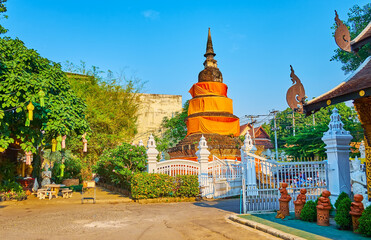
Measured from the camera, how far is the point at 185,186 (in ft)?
42.3

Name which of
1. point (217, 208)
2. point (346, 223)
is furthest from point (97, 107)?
point (346, 223)

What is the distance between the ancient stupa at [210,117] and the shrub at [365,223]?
53.0 ft

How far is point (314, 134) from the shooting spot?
2284cm

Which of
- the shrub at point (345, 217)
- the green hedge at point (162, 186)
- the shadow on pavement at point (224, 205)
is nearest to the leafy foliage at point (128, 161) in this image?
the green hedge at point (162, 186)

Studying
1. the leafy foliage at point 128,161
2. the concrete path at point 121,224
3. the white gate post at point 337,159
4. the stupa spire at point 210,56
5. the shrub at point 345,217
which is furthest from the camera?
the stupa spire at point 210,56

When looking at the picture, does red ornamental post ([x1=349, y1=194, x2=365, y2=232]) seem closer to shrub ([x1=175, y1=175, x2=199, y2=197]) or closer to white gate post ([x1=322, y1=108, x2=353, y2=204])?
white gate post ([x1=322, y1=108, x2=353, y2=204])

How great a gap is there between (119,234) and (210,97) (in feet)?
63.6

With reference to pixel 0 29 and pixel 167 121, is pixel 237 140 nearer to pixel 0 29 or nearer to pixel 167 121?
pixel 167 121

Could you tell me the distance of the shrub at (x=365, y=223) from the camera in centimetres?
565

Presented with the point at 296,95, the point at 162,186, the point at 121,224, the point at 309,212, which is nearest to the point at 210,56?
the point at 162,186

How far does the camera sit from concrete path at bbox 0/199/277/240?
646 centimetres

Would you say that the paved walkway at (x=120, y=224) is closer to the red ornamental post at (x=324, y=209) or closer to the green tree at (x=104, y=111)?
the red ornamental post at (x=324, y=209)

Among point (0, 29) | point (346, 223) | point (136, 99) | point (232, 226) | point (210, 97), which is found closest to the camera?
point (346, 223)

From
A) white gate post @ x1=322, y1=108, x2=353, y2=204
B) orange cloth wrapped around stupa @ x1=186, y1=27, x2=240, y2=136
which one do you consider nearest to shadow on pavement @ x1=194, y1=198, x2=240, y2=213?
white gate post @ x1=322, y1=108, x2=353, y2=204
